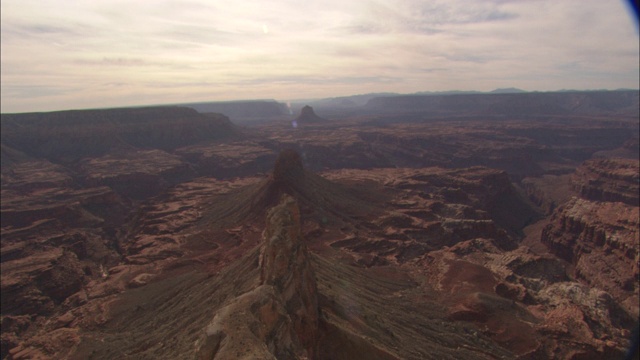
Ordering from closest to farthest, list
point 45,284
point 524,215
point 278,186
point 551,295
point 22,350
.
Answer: point 22,350 < point 551,295 < point 45,284 < point 278,186 < point 524,215

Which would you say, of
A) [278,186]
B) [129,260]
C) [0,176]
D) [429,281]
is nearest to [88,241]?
[129,260]

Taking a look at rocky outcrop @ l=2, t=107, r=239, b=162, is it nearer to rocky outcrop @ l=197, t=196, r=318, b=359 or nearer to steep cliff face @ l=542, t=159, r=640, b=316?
rocky outcrop @ l=197, t=196, r=318, b=359

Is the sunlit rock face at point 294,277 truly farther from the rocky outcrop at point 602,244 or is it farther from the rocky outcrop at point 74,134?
the rocky outcrop at point 74,134

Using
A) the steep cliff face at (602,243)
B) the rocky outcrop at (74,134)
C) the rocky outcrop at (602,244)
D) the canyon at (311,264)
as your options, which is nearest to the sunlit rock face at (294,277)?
the canyon at (311,264)

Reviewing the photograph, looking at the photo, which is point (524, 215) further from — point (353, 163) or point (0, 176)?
point (0, 176)

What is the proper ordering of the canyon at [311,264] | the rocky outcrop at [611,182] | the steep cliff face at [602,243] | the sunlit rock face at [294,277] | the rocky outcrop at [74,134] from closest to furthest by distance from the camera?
the sunlit rock face at [294,277] < the canyon at [311,264] < the steep cliff face at [602,243] < the rocky outcrop at [611,182] < the rocky outcrop at [74,134]
